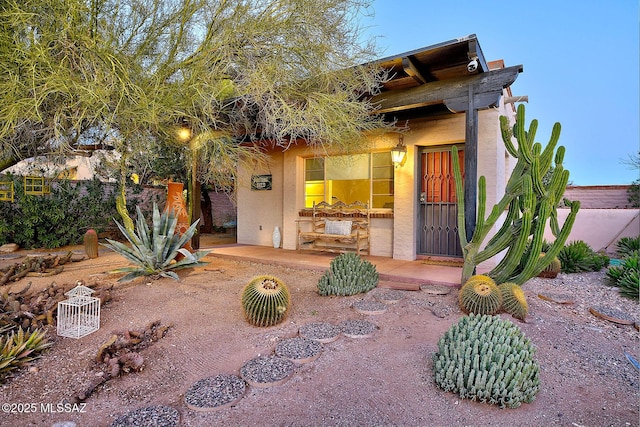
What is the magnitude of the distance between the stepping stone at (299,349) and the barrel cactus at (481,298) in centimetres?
163

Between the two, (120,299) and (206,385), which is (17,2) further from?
(206,385)

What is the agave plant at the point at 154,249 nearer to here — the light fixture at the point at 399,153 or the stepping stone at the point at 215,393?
the stepping stone at the point at 215,393

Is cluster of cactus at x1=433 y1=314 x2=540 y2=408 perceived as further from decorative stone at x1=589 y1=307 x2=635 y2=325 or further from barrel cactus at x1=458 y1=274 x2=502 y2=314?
decorative stone at x1=589 y1=307 x2=635 y2=325

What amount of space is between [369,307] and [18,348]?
3.13 meters

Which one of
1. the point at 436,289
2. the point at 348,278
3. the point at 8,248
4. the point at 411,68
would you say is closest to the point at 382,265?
the point at 436,289

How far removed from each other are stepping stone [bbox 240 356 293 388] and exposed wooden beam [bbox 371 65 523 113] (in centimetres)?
407

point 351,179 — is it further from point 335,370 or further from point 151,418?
point 151,418

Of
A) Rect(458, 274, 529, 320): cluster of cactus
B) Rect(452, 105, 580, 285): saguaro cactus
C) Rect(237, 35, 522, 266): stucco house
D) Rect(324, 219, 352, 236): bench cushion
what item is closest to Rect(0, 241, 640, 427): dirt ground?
Rect(458, 274, 529, 320): cluster of cactus

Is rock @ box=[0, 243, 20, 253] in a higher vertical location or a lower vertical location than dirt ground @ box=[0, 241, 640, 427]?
higher

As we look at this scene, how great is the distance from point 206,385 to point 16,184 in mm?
8031

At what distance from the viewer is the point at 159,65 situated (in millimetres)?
4004

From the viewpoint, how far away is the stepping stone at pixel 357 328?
3.12 meters

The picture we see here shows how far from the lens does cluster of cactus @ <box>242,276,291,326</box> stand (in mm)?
3348

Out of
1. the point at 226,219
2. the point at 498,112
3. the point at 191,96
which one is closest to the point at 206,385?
the point at 191,96
